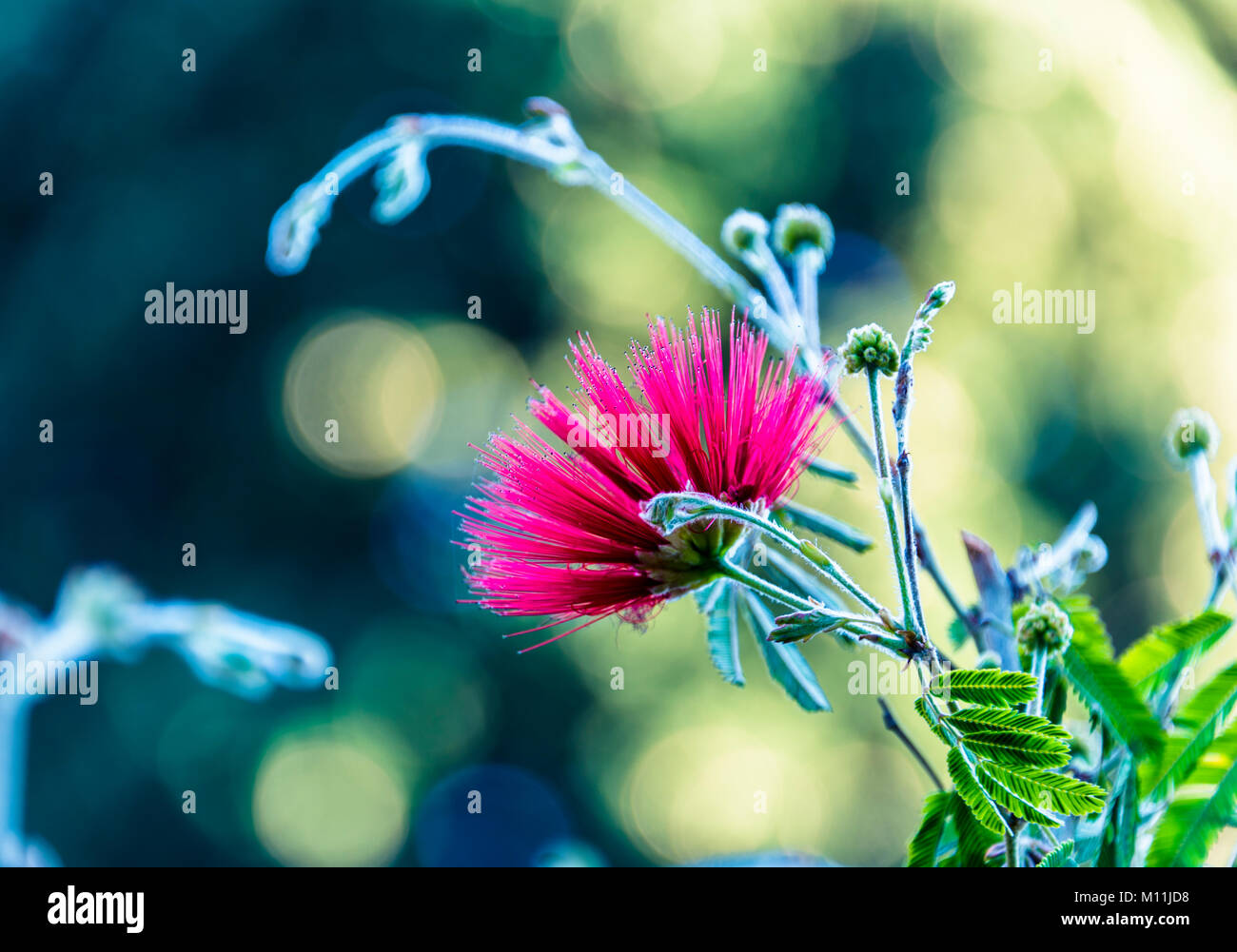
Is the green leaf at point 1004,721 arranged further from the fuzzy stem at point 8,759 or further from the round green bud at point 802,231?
the fuzzy stem at point 8,759

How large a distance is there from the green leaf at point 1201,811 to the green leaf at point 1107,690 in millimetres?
40

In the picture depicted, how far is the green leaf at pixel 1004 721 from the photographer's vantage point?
0.33 metres

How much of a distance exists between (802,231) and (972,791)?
0.32m

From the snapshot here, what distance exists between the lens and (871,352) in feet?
1.08

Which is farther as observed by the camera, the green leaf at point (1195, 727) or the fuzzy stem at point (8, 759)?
the fuzzy stem at point (8, 759)

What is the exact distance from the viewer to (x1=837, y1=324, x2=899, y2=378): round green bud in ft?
1.08

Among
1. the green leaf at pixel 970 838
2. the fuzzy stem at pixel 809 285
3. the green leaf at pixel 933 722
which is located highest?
the fuzzy stem at pixel 809 285

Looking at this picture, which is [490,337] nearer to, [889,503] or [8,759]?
[8,759]

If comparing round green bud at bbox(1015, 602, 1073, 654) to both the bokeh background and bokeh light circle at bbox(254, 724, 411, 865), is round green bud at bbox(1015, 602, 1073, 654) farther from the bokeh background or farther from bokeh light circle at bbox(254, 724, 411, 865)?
bokeh light circle at bbox(254, 724, 411, 865)

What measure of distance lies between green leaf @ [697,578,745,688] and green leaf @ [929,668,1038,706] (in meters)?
0.12

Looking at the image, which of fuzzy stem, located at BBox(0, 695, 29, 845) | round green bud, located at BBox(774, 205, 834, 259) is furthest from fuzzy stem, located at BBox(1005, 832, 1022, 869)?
fuzzy stem, located at BBox(0, 695, 29, 845)

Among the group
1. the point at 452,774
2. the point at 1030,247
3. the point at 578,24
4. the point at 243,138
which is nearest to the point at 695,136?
the point at 578,24

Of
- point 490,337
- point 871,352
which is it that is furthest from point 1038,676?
point 490,337

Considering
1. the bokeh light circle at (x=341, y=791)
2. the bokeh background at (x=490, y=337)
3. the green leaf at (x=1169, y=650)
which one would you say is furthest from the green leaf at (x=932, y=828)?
the bokeh light circle at (x=341, y=791)
